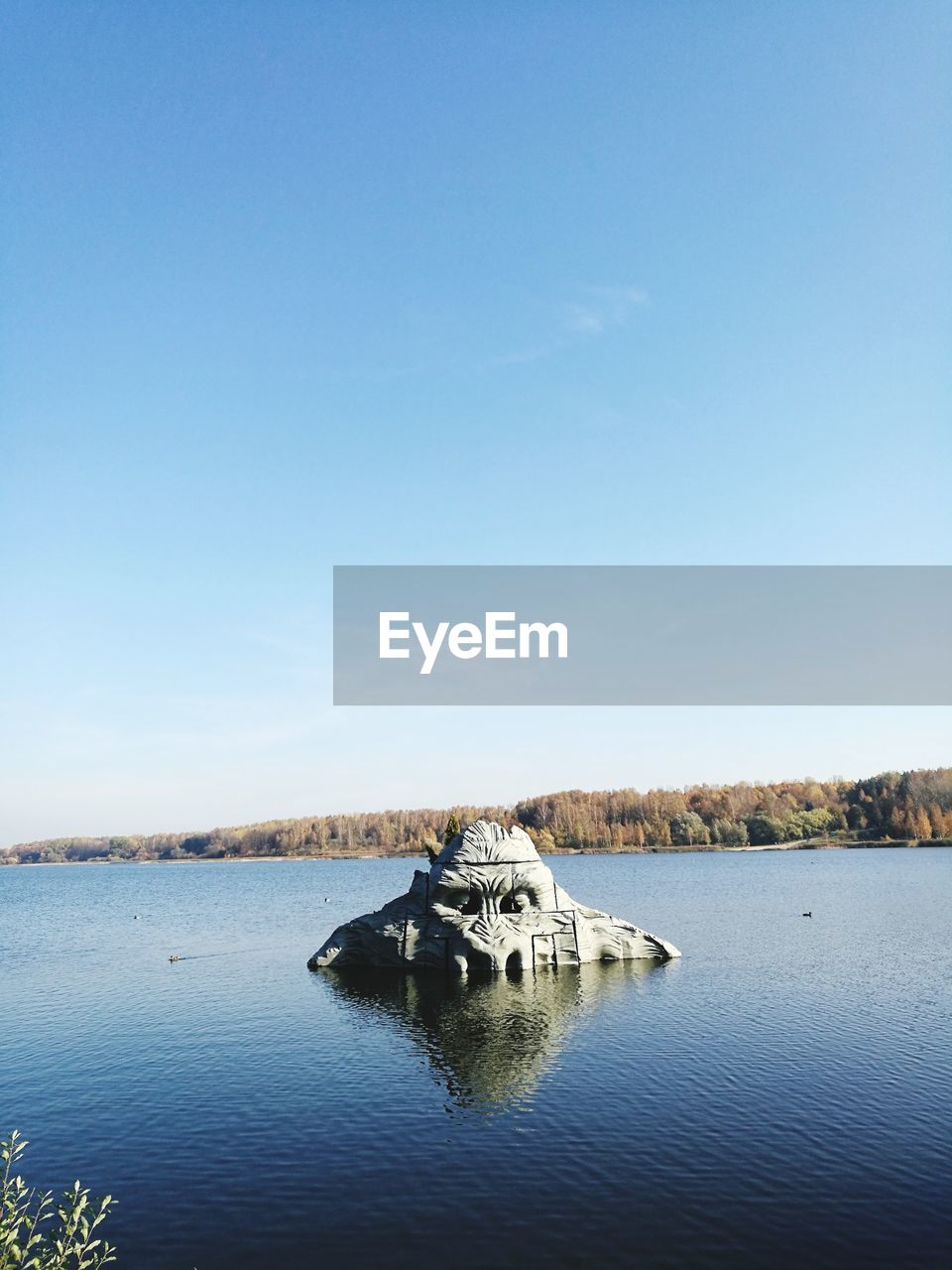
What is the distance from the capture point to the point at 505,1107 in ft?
96.9

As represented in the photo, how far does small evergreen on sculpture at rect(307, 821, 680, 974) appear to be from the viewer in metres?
51.2

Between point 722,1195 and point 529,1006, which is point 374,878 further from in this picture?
point 722,1195

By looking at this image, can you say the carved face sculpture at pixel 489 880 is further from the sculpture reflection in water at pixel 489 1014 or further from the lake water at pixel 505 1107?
the lake water at pixel 505 1107

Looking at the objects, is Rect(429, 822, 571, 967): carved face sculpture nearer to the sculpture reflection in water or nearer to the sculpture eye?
the sculpture eye

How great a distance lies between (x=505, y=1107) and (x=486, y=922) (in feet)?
71.6

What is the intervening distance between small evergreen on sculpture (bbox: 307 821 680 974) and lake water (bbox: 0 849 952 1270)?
2028 mm

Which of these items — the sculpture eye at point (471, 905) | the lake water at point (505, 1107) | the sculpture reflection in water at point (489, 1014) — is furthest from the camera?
the sculpture eye at point (471, 905)

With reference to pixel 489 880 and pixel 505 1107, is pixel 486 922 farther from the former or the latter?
pixel 505 1107

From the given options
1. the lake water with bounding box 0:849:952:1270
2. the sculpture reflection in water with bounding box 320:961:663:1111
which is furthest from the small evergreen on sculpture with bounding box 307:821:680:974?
the lake water with bounding box 0:849:952:1270

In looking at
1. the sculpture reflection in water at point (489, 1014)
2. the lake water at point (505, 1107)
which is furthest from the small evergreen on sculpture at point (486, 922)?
the lake water at point (505, 1107)

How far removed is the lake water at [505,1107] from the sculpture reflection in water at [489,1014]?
0.66ft

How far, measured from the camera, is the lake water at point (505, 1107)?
20969 millimetres

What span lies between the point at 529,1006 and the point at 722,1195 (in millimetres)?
21632

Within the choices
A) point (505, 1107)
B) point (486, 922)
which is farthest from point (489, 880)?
point (505, 1107)
